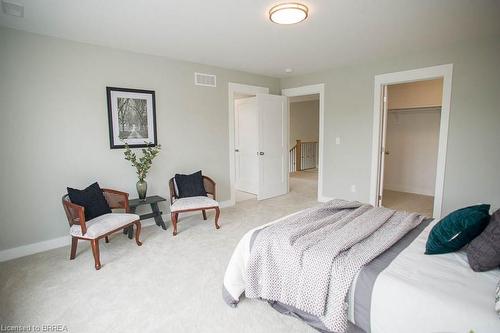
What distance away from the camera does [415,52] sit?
3758 millimetres

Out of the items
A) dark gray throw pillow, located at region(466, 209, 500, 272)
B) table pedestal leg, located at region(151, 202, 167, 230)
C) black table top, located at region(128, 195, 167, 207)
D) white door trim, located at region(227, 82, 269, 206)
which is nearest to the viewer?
dark gray throw pillow, located at region(466, 209, 500, 272)

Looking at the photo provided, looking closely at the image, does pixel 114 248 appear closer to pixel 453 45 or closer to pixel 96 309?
pixel 96 309

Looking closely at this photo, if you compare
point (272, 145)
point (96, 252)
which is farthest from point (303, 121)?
point (96, 252)

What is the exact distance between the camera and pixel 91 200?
2945mm

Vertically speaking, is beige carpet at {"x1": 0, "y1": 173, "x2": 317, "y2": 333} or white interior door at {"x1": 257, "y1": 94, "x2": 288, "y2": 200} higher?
white interior door at {"x1": 257, "y1": 94, "x2": 288, "y2": 200}

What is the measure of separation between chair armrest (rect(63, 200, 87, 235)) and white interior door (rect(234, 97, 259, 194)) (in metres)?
3.23

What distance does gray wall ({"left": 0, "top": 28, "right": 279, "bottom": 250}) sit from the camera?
283 centimetres

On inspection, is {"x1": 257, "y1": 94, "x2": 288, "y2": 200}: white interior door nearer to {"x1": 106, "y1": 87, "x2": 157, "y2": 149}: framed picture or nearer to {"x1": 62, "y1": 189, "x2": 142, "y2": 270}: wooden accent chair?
{"x1": 106, "y1": 87, "x2": 157, "y2": 149}: framed picture

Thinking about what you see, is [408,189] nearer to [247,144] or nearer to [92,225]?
[247,144]

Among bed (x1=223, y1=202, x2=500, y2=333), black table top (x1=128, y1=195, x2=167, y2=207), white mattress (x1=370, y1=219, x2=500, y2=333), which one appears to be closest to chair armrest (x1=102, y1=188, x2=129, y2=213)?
black table top (x1=128, y1=195, x2=167, y2=207)

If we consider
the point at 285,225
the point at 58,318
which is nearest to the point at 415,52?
the point at 285,225

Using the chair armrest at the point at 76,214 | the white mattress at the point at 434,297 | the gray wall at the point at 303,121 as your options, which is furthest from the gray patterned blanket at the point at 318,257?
the gray wall at the point at 303,121

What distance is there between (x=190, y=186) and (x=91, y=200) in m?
1.30

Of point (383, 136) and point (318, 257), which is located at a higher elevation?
point (383, 136)
